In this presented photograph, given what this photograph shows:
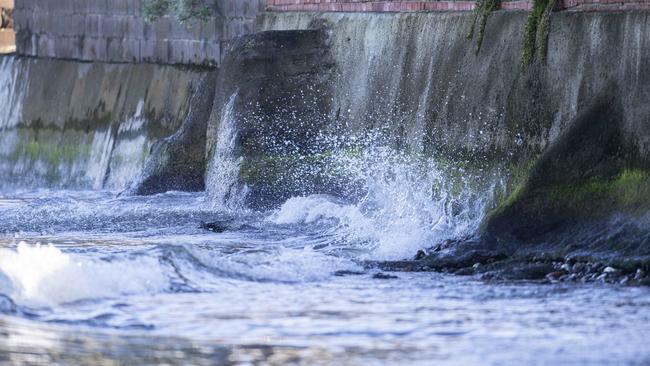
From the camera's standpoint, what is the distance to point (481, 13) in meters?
18.0

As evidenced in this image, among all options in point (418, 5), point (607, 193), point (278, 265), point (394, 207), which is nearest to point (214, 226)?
point (394, 207)

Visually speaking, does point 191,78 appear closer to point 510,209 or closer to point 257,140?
point 257,140

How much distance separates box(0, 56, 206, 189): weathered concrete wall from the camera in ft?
89.1

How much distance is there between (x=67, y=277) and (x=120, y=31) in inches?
629

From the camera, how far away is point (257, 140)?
21156 mm

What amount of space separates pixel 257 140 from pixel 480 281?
7625mm

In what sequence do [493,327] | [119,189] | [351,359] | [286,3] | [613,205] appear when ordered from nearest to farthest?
[351,359]
[493,327]
[613,205]
[286,3]
[119,189]

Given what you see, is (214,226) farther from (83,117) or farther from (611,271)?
(83,117)

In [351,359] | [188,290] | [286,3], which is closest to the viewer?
[351,359]

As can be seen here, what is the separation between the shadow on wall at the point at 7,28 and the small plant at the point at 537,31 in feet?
57.4

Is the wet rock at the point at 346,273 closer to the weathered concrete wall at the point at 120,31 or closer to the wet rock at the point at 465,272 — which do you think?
the wet rock at the point at 465,272

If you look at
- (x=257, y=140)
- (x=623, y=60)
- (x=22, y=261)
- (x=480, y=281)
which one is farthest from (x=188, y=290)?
(x=257, y=140)

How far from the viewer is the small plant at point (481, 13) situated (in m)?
18.0

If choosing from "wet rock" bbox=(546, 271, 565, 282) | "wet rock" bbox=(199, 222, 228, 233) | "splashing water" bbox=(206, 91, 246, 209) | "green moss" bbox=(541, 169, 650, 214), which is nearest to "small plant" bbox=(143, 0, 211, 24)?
"splashing water" bbox=(206, 91, 246, 209)
